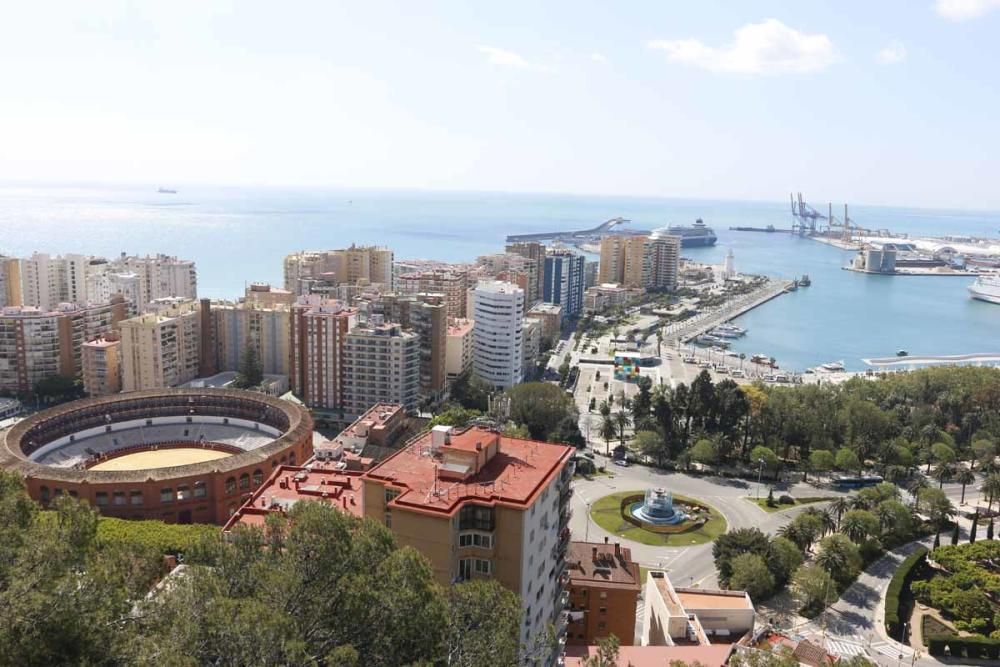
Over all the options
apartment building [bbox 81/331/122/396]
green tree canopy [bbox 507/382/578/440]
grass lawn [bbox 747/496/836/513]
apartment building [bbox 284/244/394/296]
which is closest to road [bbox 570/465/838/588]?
grass lawn [bbox 747/496/836/513]

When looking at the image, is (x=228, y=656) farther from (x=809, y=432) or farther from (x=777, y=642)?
(x=809, y=432)

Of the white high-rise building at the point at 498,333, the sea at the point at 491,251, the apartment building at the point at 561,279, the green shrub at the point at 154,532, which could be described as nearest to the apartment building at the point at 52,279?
the sea at the point at 491,251

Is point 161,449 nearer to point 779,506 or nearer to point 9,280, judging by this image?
point 779,506

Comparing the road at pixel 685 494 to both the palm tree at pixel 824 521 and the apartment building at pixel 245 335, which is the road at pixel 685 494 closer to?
the palm tree at pixel 824 521

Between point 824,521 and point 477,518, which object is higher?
point 477,518

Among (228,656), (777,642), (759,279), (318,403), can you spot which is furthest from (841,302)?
(228,656)

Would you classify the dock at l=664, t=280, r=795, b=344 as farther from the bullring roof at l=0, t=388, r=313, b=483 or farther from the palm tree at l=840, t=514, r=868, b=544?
the bullring roof at l=0, t=388, r=313, b=483

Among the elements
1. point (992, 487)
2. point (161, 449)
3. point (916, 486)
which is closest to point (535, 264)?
point (161, 449)
